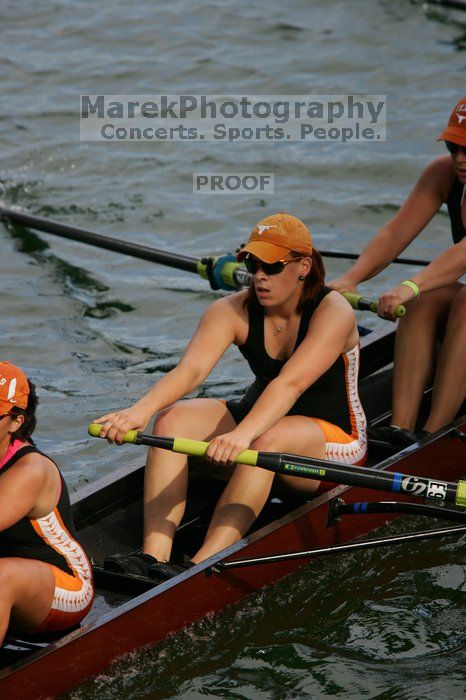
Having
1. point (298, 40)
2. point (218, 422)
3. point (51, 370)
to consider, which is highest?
point (298, 40)

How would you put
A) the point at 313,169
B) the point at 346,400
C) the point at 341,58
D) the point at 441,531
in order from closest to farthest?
the point at 441,531
the point at 346,400
the point at 313,169
the point at 341,58

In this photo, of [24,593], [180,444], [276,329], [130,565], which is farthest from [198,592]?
[276,329]

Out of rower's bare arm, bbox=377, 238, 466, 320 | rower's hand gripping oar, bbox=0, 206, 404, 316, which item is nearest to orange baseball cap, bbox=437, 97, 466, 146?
rower's bare arm, bbox=377, 238, 466, 320

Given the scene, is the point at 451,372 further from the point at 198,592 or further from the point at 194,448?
the point at 198,592

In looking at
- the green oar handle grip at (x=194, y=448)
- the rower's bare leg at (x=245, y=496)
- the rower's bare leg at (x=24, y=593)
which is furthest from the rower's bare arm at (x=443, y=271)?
the rower's bare leg at (x=24, y=593)

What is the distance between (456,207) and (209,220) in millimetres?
4592

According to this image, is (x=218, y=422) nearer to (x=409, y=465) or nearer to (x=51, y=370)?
(x=409, y=465)

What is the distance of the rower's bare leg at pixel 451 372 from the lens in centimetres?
602

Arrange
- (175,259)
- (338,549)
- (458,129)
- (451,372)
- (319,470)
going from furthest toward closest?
(175,259), (451,372), (458,129), (338,549), (319,470)

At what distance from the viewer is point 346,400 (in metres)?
5.64

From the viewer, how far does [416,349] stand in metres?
6.23

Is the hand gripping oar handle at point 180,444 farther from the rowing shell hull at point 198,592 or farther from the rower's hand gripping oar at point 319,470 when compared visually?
the rowing shell hull at point 198,592

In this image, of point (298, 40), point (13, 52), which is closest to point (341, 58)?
point (298, 40)

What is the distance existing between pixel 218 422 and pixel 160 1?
1046 centimetres
